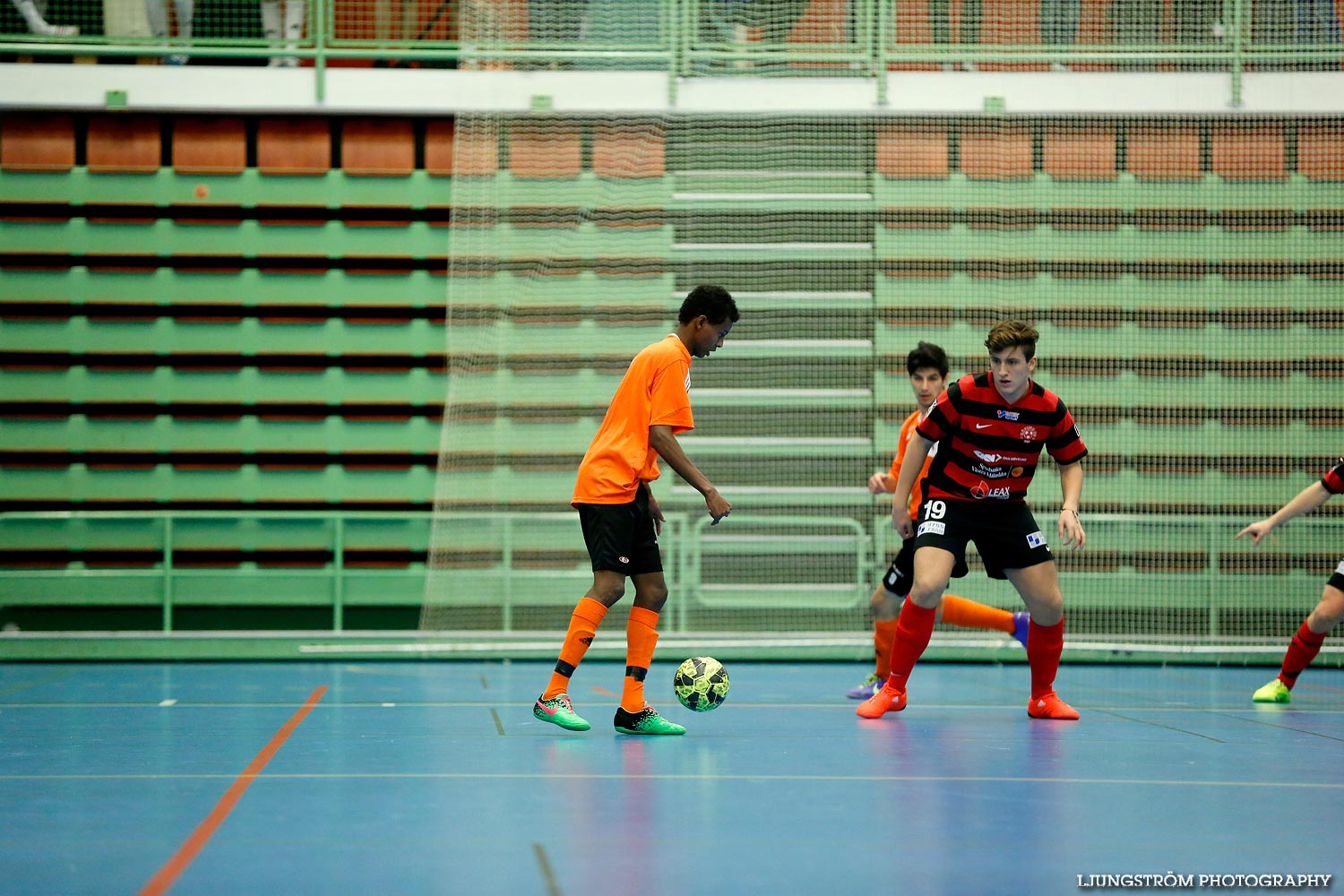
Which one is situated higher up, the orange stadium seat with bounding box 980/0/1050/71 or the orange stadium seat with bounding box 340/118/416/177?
the orange stadium seat with bounding box 980/0/1050/71

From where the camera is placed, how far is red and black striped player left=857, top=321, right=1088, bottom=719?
5.40 metres

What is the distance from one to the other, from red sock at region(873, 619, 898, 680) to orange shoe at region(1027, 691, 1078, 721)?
0.97m

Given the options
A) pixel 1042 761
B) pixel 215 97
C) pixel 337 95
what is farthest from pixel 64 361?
pixel 1042 761

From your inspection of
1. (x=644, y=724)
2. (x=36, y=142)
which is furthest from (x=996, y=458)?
(x=36, y=142)

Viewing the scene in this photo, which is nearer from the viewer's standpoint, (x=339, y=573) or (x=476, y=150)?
(x=339, y=573)

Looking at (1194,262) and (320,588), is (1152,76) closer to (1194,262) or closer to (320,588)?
(1194,262)

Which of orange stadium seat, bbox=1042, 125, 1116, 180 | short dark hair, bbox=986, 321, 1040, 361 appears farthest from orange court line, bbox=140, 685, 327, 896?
orange stadium seat, bbox=1042, 125, 1116, 180

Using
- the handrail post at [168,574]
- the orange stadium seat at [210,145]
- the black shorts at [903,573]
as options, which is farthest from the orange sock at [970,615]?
the orange stadium seat at [210,145]

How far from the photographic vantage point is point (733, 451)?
10.1 m

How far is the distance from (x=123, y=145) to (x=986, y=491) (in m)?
8.24

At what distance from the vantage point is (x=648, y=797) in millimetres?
3637

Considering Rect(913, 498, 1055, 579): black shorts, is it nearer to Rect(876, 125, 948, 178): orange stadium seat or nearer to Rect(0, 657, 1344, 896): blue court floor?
Rect(0, 657, 1344, 896): blue court floor

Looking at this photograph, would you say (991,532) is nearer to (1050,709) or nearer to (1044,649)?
(1044,649)

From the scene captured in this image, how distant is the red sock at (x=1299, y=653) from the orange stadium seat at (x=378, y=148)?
24.8 feet
